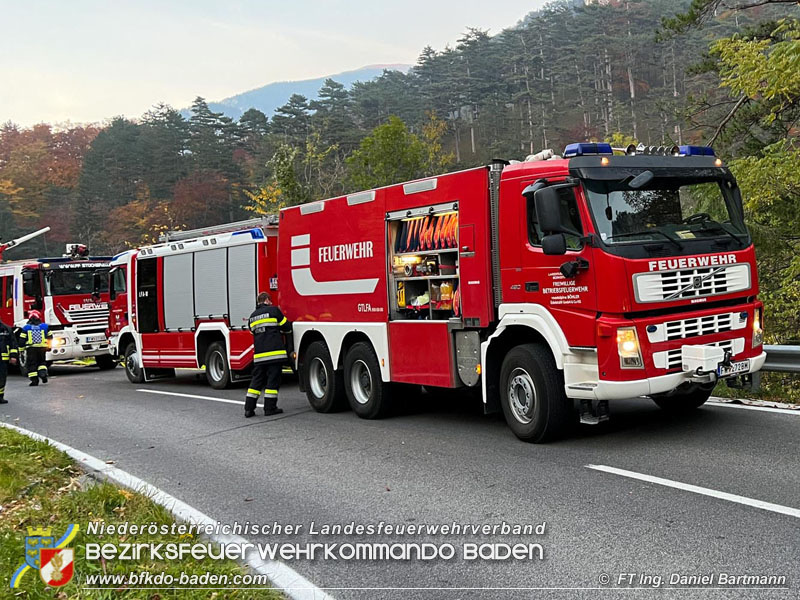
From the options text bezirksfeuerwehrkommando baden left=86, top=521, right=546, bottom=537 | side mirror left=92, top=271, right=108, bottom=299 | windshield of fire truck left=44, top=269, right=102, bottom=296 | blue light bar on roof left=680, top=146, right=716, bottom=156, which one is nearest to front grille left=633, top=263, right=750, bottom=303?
blue light bar on roof left=680, top=146, right=716, bottom=156

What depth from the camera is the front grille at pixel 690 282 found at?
703 cm

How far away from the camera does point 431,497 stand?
6188mm

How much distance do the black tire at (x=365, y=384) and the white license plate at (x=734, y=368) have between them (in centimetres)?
423

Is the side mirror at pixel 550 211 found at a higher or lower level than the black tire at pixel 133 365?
higher

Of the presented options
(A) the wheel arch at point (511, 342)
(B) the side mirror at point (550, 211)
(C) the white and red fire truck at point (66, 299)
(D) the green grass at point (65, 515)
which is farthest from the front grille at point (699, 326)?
(C) the white and red fire truck at point (66, 299)

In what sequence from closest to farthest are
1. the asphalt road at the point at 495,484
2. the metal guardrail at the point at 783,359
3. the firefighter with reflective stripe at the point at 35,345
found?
the asphalt road at the point at 495,484 → the metal guardrail at the point at 783,359 → the firefighter with reflective stripe at the point at 35,345

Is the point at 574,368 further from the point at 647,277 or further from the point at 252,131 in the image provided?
the point at 252,131

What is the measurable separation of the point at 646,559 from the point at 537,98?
235 ft

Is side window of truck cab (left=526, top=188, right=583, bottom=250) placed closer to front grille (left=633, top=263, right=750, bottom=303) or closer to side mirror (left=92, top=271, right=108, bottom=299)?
front grille (left=633, top=263, right=750, bottom=303)

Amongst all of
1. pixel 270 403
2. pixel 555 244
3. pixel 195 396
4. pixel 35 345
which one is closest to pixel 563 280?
pixel 555 244

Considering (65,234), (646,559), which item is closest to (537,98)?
(65,234)

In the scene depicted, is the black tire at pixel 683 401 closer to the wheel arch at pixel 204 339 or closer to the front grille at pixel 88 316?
the wheel arch at pixel 204 339

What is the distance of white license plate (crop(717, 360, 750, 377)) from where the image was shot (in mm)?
7344

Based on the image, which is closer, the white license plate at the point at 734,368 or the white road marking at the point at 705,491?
the white road marking at the point at 705,491
